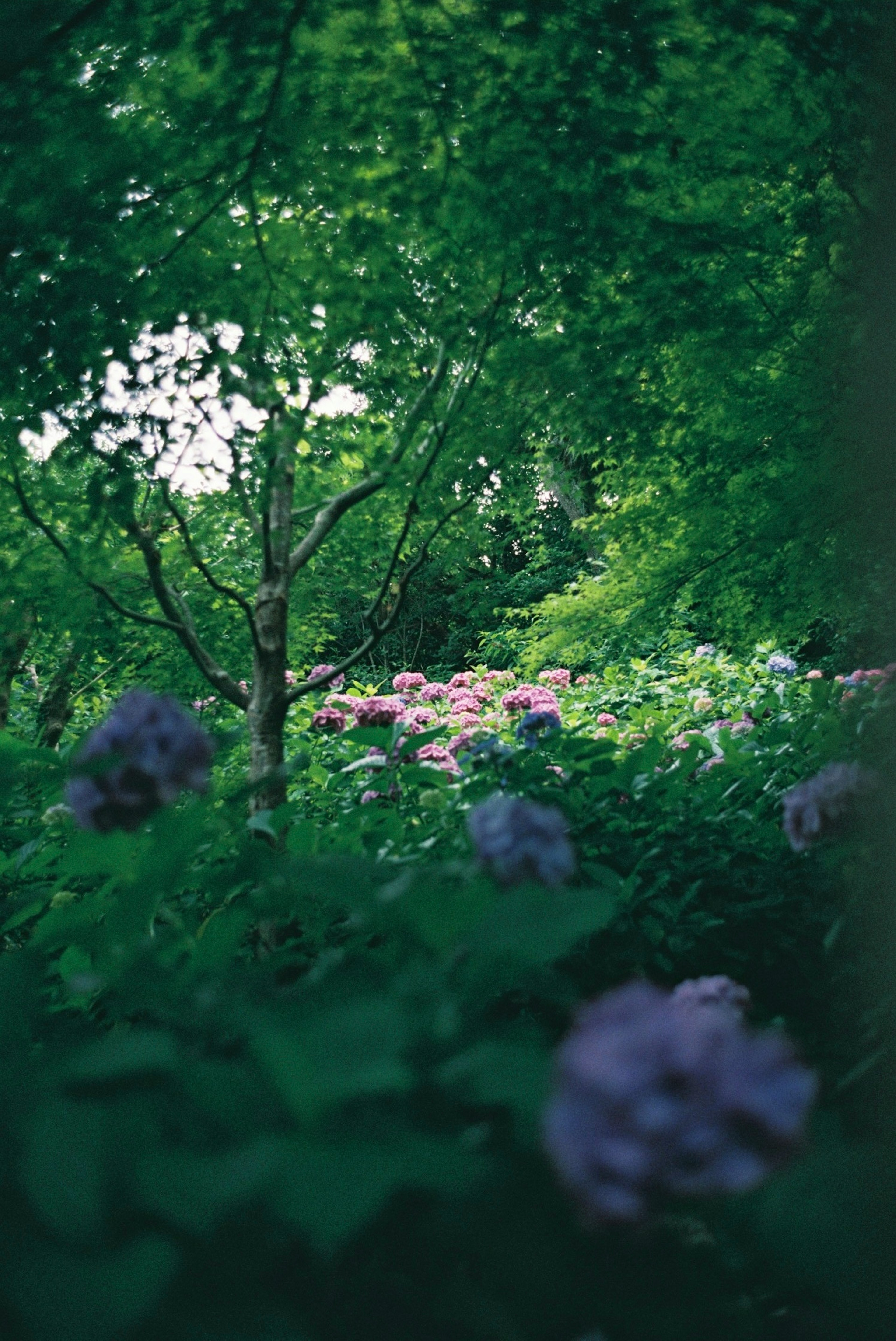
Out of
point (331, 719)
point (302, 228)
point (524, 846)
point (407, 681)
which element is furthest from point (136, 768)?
point (407, 681)

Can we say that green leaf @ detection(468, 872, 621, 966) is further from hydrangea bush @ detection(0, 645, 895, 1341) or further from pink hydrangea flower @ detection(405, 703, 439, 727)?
pink hydrangea flower @ detection(405, 703, 439, 727)

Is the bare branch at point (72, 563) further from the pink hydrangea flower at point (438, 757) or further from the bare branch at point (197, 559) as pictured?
the pink hydrangea flower at point (438, 757)

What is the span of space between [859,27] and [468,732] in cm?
239

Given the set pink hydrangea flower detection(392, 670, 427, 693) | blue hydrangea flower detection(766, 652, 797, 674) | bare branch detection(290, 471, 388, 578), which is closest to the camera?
bare branch detection(290, 471, 388, 578)

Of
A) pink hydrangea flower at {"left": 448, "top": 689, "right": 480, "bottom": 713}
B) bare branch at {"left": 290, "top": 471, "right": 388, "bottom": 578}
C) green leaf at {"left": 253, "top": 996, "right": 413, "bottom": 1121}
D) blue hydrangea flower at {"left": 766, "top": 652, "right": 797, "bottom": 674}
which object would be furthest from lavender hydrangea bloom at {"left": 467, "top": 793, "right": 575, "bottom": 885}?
blue hydrangea flower at {"left": 766, "top": 652, "right": 797, "bottom": 674}

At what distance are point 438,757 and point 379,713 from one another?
368 mm

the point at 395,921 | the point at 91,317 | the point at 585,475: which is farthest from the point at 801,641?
the point at 395,921

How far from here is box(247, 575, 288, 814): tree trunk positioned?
2531 mm

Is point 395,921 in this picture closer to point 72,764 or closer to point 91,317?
point 72,764

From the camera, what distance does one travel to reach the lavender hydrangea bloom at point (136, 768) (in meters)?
0.87

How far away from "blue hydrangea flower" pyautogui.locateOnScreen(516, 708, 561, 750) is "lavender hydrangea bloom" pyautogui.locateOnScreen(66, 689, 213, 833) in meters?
1.50

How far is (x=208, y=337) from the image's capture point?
7.08 ft

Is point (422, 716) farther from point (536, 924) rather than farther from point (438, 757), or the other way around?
point (536, 924)

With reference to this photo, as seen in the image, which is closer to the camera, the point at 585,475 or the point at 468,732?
the point at 468,732
